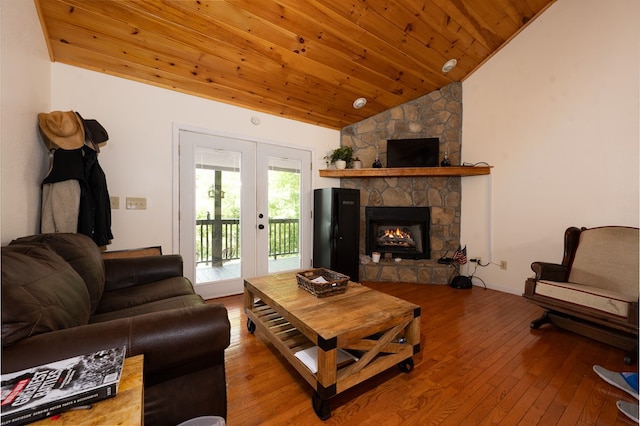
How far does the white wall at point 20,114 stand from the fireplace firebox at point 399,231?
357cm

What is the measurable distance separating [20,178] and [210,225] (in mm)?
1633

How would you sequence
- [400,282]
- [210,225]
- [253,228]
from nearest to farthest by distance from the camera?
[210,225], [253,228], [400,282]

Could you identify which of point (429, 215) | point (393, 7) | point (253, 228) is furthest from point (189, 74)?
point (429, 215)

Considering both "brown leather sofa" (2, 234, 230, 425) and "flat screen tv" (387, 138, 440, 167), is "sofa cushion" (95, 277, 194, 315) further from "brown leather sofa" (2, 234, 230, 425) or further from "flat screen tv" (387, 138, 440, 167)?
"flat screen tv" (387, 138, 440, 167)

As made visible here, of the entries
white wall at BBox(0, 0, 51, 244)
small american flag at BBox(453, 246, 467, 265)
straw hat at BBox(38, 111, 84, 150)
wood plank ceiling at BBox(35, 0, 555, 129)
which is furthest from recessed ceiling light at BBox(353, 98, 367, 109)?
white wall at BBox(0, 0, 51, 244)

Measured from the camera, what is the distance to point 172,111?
281 centimetres

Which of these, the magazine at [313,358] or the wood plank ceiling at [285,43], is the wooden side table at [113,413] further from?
the wood plank ceiling at [285,43]

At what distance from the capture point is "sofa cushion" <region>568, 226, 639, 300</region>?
2.17 m

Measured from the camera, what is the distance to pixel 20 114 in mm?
1581

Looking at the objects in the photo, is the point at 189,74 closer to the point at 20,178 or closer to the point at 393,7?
the point at 20,178

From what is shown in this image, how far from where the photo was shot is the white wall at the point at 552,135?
258cm

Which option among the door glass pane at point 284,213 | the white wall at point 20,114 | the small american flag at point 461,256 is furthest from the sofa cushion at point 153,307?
the small american flag at point 461,256

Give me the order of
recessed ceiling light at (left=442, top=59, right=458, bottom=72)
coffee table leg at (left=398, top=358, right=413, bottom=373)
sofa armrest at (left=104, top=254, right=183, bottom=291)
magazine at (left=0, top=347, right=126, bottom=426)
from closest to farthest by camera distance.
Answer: magazine at (left=0, top=347, right=126, bottom=426)
coffee table leg at (left=398, top=358, right=413, bottom=373)
sofa armrest at (left=104, top=254, right=183, bottom=291)
recessed ceiling light at (left=442, top=59, right=458, bottom=72)

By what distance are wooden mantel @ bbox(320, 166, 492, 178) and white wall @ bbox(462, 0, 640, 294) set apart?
0.73 feet
